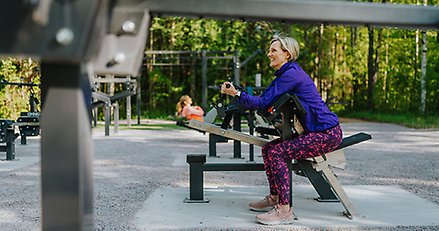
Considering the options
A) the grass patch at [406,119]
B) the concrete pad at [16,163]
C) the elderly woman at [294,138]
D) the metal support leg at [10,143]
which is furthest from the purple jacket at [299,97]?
the grass patch at [406,119]

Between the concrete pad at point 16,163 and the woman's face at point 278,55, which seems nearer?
the woman's face at point 278,55

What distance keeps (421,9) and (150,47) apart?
24759 millimetres

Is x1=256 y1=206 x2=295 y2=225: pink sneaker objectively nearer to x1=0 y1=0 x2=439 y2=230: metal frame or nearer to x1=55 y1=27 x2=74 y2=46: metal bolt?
x1=0 y1=0 x2=439 y2=230: metal frame

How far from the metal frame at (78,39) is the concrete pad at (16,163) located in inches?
243

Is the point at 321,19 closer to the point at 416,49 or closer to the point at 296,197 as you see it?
the point at 296,197

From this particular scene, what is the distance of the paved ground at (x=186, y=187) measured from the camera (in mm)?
4277

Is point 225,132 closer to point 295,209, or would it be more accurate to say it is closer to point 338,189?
point 295,209

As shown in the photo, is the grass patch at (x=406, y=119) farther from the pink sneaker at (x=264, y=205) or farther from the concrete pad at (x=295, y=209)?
the pink sneaker at (x=264, y=205)

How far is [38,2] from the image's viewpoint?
1.25 metres

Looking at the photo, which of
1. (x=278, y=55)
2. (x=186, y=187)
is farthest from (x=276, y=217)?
(x=186, y=187)

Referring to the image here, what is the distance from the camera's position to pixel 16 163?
7910 millimetres

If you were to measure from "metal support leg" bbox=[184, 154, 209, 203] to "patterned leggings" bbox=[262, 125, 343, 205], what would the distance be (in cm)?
86

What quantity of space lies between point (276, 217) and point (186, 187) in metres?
1.87

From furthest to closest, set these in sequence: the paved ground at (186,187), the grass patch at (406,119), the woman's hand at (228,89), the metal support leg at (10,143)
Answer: the grass patch at (406,119)
the metal support leg at (10,143)
the paved ground at (186,187)
the woman's hand at (228,89)
